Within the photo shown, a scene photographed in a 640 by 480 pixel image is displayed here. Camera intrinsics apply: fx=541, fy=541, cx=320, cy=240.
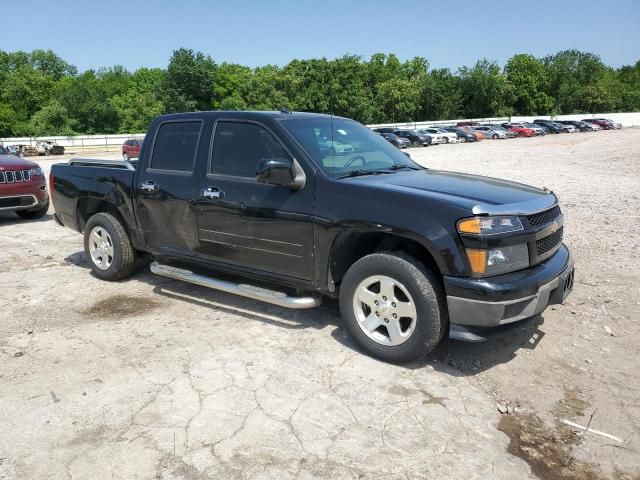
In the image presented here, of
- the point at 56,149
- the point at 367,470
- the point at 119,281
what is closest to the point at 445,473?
the point at 367,470

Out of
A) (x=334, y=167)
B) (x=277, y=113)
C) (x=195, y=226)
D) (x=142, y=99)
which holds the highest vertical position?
(x=142, y=99)

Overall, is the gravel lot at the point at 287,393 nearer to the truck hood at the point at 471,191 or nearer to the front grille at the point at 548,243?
Answer: the front grille at the point at 548,243

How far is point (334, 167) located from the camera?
449 cm

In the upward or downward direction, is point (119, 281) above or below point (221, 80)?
below

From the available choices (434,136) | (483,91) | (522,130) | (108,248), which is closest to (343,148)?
(108,248)

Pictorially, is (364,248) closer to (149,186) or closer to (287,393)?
(287,393)

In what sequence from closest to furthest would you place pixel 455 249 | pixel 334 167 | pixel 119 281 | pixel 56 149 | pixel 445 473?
pixel 445 473, pixel 455 249, pixel 334 167, pixel 119 281, pixel 56 149

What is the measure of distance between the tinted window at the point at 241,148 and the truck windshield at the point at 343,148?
213 millimetres

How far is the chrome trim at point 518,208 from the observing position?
3645mm

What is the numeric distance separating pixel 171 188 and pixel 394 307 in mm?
2572

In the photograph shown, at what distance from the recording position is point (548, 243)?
4125mm

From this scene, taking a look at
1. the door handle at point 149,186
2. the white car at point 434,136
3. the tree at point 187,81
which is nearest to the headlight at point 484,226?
the door handle at point 149,186

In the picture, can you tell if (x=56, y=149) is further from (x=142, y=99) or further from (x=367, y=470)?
(x=367, y=470)

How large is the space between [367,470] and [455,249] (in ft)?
5.10
